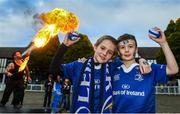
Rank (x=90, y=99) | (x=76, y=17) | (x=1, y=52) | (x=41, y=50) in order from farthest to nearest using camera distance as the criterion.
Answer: (x=1, y=52) → (x=41, y=50) → (x=76, y=17) → (x=90, y=99)

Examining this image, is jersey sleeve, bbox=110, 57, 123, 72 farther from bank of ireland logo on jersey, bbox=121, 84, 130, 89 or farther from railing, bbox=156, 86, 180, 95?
railing, bbox=156, 86, 180, 95

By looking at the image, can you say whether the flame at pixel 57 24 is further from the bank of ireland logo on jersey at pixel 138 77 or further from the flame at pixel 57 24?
the bank of ireland logo on jersey at pixel 138 77

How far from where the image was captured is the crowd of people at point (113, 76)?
3904mm

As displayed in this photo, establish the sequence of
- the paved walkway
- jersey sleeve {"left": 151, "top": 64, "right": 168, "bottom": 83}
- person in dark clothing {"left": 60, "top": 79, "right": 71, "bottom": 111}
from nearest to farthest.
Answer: jersey sleeve {"left": 151, "top": 64, "right": 168, "bottom": 83} < the paved walkway < person in dark clothing {"left": 60, "top": 79, "right": 71, "bottom": 111}

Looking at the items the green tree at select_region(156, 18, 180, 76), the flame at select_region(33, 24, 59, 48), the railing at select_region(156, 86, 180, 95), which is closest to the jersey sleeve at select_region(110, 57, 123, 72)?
the flame at select_region(33, 24, 59, 48)

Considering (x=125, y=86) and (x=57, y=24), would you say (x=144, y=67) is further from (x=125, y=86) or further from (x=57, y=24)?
(x=57, y=24)

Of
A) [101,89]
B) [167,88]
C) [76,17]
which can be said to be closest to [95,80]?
[101,89]

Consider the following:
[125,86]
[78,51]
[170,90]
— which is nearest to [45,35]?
[125,86]

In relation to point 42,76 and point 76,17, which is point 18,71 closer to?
point 76,17

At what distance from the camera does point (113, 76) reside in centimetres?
428

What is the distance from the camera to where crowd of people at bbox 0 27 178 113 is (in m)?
3.90

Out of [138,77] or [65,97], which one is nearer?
[138,77]

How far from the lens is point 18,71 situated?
12.4m

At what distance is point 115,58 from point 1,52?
74.8m
